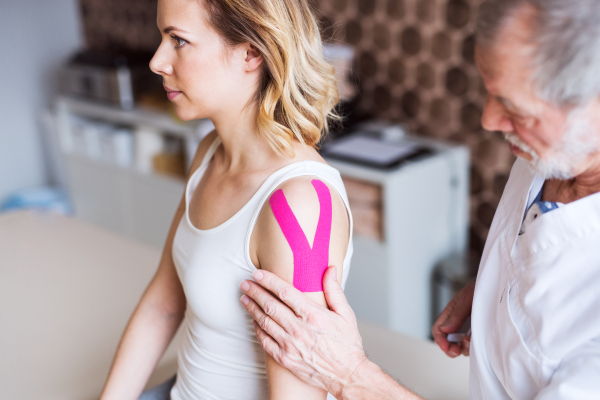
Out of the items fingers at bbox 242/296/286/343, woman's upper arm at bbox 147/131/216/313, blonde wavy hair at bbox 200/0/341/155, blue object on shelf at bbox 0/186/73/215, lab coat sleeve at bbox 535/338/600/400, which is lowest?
blue object on shelf at bbox 0/186/73/215

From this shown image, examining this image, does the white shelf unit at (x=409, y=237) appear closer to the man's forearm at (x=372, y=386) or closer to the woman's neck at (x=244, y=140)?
the woman's neck at (x=244, y=140)

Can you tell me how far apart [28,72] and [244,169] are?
10.9 ft

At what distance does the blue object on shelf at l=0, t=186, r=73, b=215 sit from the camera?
3623mm

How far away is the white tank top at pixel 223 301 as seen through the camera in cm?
94

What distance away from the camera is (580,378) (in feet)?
2.36

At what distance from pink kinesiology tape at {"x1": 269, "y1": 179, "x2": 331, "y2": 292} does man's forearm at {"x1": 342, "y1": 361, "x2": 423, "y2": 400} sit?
0.14 m

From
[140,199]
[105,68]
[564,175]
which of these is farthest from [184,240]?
[105,68]

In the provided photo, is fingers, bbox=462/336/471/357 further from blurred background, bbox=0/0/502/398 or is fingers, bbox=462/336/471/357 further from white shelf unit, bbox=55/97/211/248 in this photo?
white shelf unit, bbox=55/97/211/248

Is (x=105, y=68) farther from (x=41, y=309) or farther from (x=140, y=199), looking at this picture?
(x=41, y=309)

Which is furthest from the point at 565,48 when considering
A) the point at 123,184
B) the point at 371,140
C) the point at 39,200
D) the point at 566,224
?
the point at 39,200

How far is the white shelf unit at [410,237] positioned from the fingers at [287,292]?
1243mm

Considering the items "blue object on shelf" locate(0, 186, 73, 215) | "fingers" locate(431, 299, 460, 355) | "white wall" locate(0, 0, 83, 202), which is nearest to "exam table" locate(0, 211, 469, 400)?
"fingers" locate(431, 299, 460, 355)

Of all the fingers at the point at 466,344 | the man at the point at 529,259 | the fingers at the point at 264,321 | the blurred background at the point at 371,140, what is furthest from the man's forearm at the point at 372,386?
the blurred background at the point at 371,140

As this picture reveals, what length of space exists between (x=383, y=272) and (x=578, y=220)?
57.0 inches
